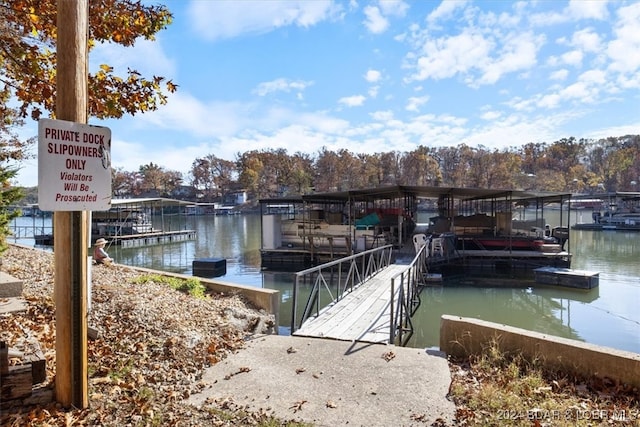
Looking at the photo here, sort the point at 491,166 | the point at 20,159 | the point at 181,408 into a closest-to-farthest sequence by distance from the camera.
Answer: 1. the point at 181,408
2. the point at 20,159
3. the point at 491,166

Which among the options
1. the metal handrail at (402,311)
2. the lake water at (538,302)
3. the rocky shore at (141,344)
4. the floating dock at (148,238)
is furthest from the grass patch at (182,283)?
the floating dock at (148,238)

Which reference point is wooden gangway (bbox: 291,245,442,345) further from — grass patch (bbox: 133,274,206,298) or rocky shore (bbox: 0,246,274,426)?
grass patch (bbox: 133,274,206,298)

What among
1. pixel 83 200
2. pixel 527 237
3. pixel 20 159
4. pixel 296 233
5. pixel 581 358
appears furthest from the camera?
pixel 296 233

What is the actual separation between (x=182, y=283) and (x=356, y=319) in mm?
3384

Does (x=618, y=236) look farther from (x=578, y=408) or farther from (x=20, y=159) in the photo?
(x=20, y=159)

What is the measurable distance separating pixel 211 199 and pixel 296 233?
81.1 meters

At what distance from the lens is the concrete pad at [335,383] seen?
3.51 m

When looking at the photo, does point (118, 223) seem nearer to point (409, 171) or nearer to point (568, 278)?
point (568, 278)

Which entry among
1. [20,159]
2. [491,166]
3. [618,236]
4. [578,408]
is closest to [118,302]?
[578,408]

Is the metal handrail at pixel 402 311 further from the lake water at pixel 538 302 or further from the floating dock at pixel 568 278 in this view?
the floating dock at pixel 568 278

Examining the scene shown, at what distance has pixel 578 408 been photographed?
3.56 metres

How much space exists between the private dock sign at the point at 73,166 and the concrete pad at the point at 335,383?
204 cm

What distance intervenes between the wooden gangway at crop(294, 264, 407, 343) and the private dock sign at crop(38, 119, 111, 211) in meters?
4.06

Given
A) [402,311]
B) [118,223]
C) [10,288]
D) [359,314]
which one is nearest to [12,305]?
[10,288]
